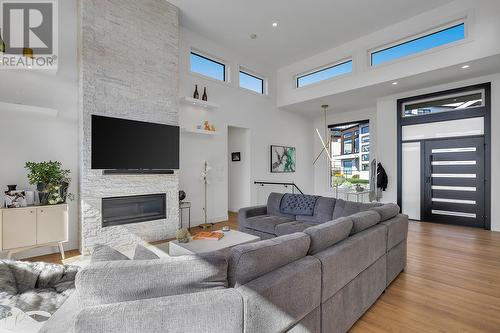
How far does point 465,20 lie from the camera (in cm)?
466

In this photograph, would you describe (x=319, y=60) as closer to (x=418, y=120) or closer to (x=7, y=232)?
(x=418, y=120)

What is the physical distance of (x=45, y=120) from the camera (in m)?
3.74

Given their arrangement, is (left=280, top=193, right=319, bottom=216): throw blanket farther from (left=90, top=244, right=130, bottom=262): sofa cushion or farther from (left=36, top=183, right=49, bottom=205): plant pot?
(left=36, top=183, right=49, bottom=205): plant pot

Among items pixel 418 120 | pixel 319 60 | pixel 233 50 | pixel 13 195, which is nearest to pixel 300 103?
pixel 319 60

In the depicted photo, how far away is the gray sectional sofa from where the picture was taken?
3.55 feet

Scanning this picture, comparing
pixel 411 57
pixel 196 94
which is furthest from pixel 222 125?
pixel 411 57

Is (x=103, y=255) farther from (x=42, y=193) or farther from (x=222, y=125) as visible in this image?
(x=222, y=125)

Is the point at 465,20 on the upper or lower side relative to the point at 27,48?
upper

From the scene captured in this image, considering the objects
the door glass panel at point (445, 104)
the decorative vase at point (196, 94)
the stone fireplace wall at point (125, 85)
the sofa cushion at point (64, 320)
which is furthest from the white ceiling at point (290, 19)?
the sofa cushion at point (64, 320)

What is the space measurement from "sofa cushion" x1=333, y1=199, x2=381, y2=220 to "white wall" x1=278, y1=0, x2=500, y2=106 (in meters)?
3.35

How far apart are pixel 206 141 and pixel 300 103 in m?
3.11

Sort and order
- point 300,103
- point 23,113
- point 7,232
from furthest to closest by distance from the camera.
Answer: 1. point 300,103
2. point 23,113
3. point 7,232

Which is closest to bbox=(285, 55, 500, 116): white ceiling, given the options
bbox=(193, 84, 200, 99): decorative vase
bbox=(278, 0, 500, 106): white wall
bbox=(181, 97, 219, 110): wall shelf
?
bbox=(278, 0, 500, 106): white wall

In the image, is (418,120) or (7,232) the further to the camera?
(418,120)
